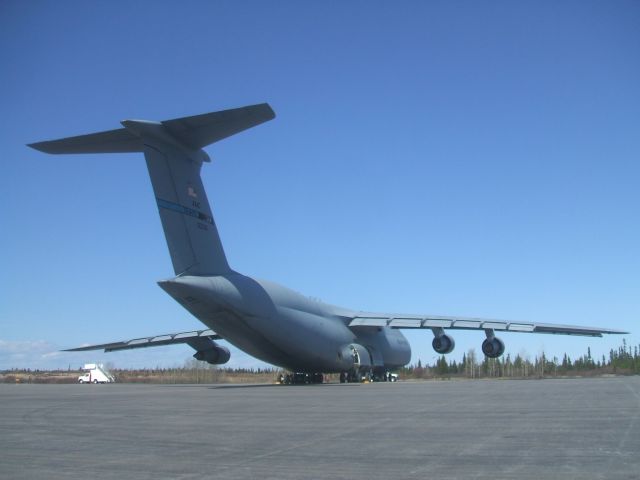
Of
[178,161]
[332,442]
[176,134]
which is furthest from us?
[178,161]

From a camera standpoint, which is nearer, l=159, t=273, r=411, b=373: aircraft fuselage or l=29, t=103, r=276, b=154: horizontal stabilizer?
l=29, t=103, r=276, b=154: horizontal stabilizer

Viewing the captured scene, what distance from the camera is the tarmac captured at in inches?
240

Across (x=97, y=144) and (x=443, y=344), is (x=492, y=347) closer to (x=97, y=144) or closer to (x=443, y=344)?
(x=443, y=344)

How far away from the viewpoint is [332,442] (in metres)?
7.98

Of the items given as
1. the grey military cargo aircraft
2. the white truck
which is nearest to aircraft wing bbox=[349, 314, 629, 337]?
the grey military cargo aircraft

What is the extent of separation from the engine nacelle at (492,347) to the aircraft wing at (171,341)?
12625mm

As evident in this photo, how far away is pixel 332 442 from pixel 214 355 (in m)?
24.2

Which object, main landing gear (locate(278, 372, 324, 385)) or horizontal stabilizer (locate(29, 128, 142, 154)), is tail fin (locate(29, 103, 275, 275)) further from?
main landing gear (locate(278, 372, 324, 385))

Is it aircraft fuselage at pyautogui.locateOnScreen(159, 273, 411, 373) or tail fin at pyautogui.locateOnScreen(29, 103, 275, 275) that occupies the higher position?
tail fin at pyautogui.locateOnScreen(29, 103, 275, 275)

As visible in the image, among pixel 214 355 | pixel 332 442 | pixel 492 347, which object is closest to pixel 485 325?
pixel 492 347

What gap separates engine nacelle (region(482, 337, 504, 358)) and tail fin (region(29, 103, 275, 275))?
14.6 meters

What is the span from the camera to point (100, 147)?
2108 centimetres

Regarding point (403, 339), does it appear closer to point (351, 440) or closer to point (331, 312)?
point (331, 312)

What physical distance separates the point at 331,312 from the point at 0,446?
2333cm
